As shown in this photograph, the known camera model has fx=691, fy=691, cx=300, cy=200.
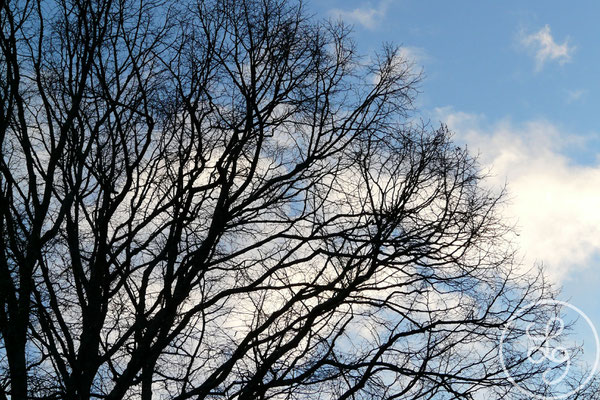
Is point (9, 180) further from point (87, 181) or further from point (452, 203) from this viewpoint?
point (452, 203)

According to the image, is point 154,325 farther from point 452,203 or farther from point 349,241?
point 452,203

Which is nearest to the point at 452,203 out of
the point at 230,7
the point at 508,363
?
the point at 508,363

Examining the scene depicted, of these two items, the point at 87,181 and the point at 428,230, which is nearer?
the point at 428,230

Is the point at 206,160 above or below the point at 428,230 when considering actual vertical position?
above

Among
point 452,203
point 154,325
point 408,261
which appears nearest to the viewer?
point 154,325

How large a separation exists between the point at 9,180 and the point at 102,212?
128cm

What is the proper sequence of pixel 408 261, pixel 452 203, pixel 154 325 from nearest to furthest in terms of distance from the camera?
pixel 154 325, pixel 408 261, pixel 452 203

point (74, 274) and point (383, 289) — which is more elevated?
point (74, 274)

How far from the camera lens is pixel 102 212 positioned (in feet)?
30.1

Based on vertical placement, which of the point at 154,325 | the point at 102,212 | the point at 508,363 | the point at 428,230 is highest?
the point at 102,212

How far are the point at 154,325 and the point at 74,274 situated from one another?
4.84ft

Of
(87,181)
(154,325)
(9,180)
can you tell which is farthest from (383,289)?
(9,180)

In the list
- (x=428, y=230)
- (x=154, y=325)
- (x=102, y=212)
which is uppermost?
(x=102, y=212)

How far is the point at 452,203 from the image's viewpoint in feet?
30.0
